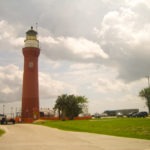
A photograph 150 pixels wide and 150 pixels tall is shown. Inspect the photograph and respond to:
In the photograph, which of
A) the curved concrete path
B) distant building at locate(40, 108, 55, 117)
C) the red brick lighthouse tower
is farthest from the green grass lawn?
distant building at locate(40, 108, 55, 117)

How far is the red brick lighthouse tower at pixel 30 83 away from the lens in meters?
65.9

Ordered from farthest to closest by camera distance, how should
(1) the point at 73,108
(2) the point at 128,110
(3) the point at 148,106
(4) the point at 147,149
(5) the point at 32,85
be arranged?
(2) the point at 128,110 → (3) the point at 148,106 → (1) the point at 73,108 → (5) the point at 32,85 → (4) the point at 147,149

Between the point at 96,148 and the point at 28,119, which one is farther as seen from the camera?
the point at 28,119

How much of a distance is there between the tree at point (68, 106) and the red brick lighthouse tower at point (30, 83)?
31.5ft

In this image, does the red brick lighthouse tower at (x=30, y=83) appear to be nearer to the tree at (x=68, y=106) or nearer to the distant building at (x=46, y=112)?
the tree at (x=68, y=106)

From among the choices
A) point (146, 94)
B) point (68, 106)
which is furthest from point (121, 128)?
point (146, 94)

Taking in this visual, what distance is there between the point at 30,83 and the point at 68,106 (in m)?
14.4

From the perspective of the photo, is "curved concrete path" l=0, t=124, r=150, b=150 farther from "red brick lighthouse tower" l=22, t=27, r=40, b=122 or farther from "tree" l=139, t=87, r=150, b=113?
"tree" l=139, t=87, r=150, b=113

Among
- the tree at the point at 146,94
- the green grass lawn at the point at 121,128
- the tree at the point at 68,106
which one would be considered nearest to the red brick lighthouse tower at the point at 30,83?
the tree at the point at 68,106

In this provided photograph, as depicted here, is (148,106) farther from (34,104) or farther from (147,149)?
(147,149)

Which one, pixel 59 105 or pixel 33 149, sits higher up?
pixel 59 105

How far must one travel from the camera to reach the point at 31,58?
68062mm

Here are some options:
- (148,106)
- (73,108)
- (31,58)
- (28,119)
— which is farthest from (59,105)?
(148,106)

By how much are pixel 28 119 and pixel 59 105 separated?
10.9 metres
